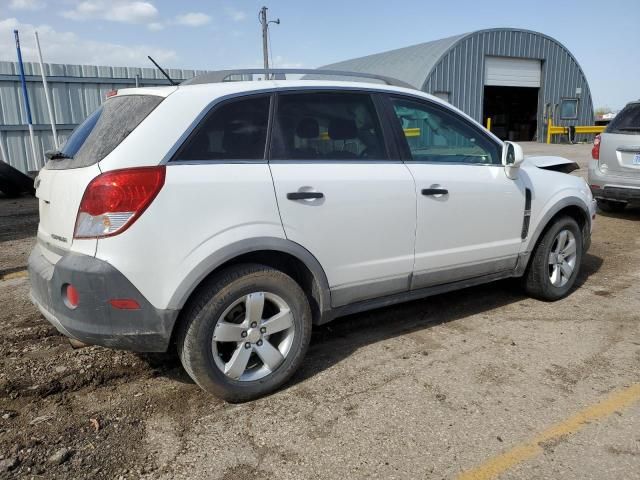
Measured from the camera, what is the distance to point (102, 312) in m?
2.72

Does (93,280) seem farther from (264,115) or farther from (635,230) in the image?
(635,230)

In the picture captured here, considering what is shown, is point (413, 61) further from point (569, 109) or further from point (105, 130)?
point (105, 130)

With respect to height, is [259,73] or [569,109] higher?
[569,109]

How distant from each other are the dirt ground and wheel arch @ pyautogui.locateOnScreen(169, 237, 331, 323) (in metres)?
0.55

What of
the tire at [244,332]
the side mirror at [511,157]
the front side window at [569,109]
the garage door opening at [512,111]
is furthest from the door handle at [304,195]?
the garage door opening at [512,111]

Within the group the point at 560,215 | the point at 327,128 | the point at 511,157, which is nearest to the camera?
the point at 327,128

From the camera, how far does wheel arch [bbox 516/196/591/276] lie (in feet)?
14.6

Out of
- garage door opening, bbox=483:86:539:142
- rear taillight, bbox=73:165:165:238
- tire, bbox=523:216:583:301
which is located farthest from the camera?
garage door opening, bbox=483:86:539:142

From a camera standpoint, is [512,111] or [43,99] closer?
[43,99]

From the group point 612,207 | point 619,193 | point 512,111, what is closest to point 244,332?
point 619,193

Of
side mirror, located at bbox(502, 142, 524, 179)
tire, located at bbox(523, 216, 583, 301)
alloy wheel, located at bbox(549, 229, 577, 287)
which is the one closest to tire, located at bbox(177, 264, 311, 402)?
side mirror, located at bbox(502, 142, 524, 179)

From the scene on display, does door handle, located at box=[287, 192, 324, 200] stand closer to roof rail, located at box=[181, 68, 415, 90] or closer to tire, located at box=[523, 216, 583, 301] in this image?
roof rail, located at box=[181, 68, 415, 90]

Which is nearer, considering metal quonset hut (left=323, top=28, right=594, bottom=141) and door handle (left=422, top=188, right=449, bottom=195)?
door handle (left=422, top=188, right=449, bottom=195)

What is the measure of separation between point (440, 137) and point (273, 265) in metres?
1.64
